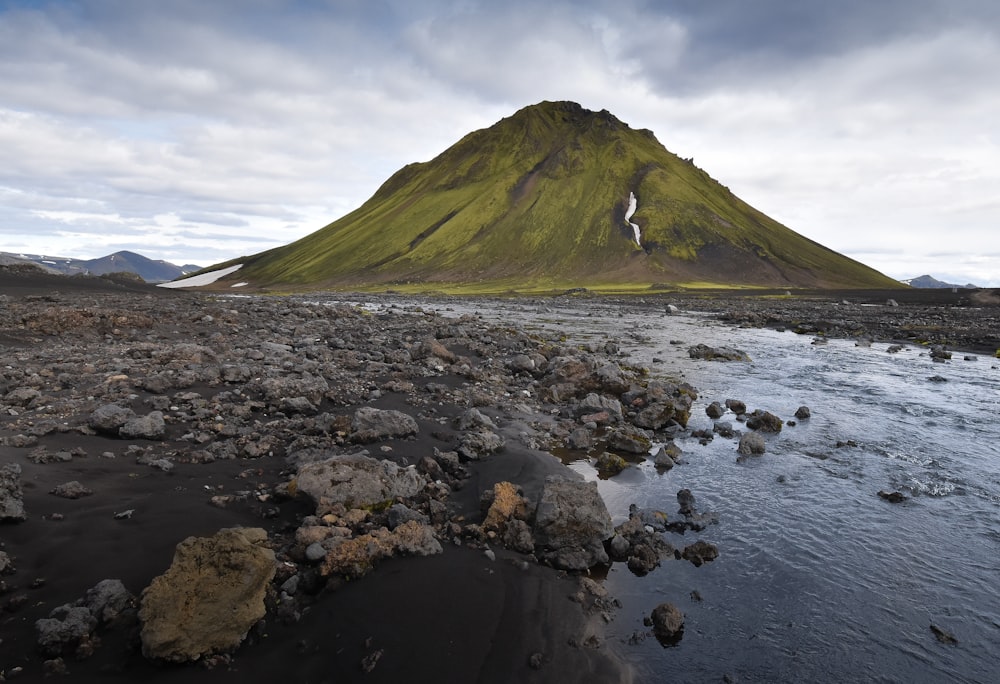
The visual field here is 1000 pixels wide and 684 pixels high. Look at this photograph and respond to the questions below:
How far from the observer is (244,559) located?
24.1 feet

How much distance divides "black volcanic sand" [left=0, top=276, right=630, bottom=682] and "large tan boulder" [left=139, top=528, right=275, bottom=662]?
0.88 feet

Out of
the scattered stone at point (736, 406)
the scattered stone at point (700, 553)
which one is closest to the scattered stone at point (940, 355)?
the scattered stone at point (736, 406)

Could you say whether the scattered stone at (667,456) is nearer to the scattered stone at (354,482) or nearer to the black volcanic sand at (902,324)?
the scattered stone at (354,482)

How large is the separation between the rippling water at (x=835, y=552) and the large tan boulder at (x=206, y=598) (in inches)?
221

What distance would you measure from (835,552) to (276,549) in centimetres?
1131

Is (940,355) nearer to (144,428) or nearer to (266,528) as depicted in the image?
(266,528)

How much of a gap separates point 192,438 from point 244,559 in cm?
689

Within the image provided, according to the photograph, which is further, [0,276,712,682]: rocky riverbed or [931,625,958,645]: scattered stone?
[931,625,958,645]: scattered stone

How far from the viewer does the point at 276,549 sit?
29.6 ft

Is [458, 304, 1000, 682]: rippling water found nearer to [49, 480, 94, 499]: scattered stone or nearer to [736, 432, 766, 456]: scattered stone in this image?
[736, 432, 766, 456]: scattered stone

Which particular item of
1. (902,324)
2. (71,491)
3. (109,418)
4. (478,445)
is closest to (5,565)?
(71,491)

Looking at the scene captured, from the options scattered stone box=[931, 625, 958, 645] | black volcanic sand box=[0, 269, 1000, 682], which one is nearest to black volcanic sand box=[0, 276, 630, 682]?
black volcanic sand box=[0, 269, 1000, 682]

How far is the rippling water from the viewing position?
8.07m

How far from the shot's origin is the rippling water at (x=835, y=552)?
318 inches
